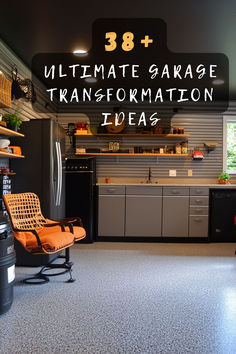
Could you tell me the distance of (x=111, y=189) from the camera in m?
5.71

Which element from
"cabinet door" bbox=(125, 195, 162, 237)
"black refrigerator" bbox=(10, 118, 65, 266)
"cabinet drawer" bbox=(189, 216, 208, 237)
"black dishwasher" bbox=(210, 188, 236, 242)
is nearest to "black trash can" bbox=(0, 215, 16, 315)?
"black refrigerator" bbox=(10, 118, 65, 266)

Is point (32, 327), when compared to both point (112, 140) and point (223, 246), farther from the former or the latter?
point (112, 140)

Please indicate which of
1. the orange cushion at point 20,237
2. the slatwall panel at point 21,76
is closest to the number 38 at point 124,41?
the slatwall panel at point 21,76

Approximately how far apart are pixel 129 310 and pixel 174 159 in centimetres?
404

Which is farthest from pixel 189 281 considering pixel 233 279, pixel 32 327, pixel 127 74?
pixel 127 74

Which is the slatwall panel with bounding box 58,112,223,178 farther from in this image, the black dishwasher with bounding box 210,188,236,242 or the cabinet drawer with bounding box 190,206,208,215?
the cabinet drawer with bounding box 190,206,208,215

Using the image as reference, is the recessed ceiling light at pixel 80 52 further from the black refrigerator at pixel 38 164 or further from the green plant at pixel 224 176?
the green plant at pixel 224 176

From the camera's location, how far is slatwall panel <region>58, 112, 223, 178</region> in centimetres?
635

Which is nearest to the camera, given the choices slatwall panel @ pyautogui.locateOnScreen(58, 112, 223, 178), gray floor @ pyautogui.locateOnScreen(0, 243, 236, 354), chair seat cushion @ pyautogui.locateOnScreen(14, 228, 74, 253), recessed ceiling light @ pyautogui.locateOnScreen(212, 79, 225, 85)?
gray floor @ pyautogui.locateOnScreen(0, 243, 236, 354)

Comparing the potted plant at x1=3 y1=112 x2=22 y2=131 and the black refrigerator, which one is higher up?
the potted plant at x1=3 y1=112 x2=22 y2=131

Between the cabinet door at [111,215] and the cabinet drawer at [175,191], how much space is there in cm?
78

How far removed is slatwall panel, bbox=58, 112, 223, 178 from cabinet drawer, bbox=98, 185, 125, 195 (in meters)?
0.71

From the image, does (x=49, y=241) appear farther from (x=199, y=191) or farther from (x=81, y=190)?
(x=199, y=191)

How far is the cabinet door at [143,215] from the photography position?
18.6 ft
